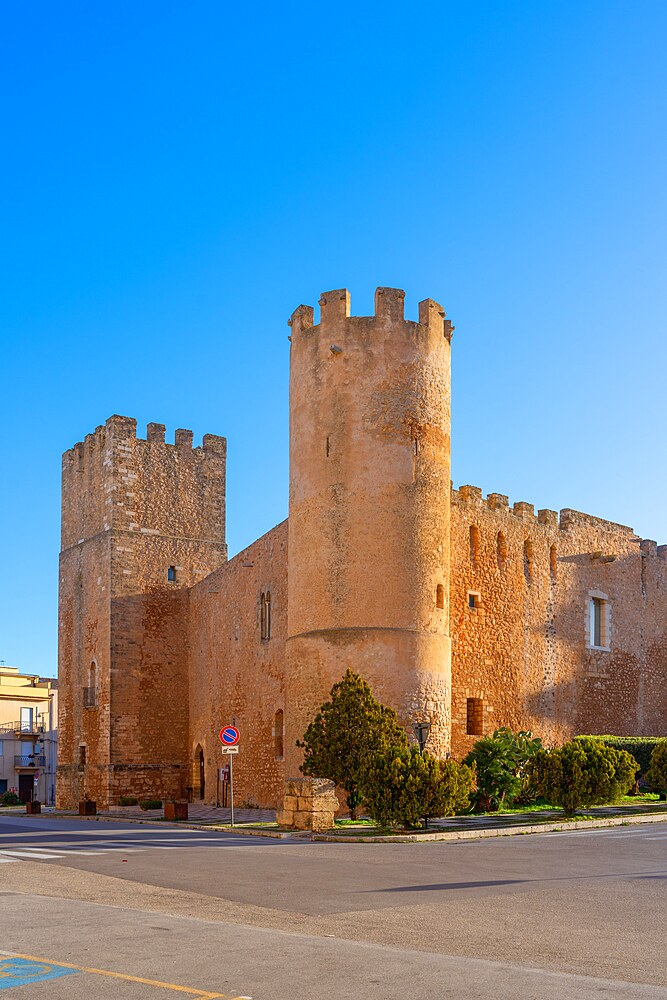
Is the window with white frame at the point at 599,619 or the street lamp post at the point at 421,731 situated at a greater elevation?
the window with white frame at the point at 599,619

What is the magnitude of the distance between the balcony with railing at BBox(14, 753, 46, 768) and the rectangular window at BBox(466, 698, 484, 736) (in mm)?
34392

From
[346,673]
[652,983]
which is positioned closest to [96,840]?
[346,673]

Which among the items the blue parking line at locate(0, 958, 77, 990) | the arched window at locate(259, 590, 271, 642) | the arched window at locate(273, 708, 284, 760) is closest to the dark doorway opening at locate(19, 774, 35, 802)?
the arched window at locate(259, 590, 271, 642)

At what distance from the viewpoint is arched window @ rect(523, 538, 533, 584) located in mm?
32375

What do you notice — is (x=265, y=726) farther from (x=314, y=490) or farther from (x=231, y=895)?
(x=231, y=895)

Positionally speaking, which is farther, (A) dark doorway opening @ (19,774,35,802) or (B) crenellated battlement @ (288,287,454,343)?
Answer: (A) dark doorway opening @ (19,774,35,802)

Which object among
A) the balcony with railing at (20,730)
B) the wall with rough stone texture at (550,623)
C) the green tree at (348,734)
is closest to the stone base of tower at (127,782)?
the wall with rough stone texture at (550,623)

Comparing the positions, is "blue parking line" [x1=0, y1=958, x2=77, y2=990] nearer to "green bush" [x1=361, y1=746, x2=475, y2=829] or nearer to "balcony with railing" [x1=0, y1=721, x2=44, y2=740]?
"green bush" [x1=361, y1=746, x2=475, y2=829]

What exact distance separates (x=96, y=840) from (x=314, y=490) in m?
9.63

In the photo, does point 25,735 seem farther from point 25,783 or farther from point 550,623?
point 550,623

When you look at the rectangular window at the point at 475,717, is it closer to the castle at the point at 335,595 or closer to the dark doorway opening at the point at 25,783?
the castle at the point at 335,595

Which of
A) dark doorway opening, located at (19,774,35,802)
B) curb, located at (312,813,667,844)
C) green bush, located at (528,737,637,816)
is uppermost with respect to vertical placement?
green bush, located at (528,737,637,816)

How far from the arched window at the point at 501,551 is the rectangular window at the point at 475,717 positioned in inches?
152

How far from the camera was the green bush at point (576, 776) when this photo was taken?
21.4 metres
